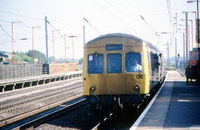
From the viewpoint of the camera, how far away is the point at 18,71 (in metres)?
28.7

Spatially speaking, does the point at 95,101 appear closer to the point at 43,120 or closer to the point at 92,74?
the point at 92,74

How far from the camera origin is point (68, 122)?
374 inches

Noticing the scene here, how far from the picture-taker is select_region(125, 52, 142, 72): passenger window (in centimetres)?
902

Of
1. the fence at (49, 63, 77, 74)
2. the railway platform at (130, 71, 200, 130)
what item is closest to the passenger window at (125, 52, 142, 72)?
the railway platform at (130, 71, 200, 130)

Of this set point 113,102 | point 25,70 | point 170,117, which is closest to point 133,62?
point 113,102

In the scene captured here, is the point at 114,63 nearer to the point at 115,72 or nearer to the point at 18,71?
the point at 115,72

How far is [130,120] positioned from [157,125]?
8.47 feet

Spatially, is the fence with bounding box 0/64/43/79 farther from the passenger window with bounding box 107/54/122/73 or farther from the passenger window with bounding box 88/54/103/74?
the passenger window with bounding box 107/54/122/73

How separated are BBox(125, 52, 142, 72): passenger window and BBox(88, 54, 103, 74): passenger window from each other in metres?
1.00

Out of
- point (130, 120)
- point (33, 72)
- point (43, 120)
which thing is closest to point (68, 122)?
point (43, 120)

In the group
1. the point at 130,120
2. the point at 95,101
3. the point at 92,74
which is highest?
the point at 92,74

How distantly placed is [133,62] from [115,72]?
0.78 metres

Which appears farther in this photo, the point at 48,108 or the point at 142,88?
the point at 48,108

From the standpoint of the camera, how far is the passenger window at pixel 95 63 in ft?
30.2
